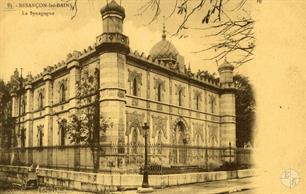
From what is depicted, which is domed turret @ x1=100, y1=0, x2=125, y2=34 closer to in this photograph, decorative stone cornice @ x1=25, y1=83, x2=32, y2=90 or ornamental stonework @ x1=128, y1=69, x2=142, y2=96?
ornamental stonework @ x1=128, y1=69, x2=142, y2=96

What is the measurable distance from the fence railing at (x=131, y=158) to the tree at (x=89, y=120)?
0.60 feet

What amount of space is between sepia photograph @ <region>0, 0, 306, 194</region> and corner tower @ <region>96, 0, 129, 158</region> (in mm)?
30

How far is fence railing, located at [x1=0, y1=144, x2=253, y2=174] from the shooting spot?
10.7 m

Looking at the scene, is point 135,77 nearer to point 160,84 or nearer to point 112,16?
point 160,84

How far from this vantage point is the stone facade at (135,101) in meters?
11.1

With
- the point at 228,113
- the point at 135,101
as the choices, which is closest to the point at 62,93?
the point at 135,101

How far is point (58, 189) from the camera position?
30.6 feet

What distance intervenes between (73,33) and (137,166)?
426 centimetres

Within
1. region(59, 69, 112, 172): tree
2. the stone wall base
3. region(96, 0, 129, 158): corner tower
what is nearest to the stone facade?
region(96, 0, 129, 158): corner tower

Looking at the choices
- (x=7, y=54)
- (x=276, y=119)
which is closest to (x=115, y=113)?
(x=7, y=54)

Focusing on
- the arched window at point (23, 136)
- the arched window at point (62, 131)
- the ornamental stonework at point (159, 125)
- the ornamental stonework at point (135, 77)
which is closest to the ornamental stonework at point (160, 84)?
the ornamental stonework at point (159, 125)

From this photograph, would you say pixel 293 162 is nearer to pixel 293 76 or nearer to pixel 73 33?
pixel 293 76

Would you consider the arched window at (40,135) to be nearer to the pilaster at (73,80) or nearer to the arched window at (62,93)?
the arched window at (62,93)

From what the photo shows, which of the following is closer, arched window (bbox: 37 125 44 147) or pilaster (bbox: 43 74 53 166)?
arched window (bbox: 37 125 44 147)
